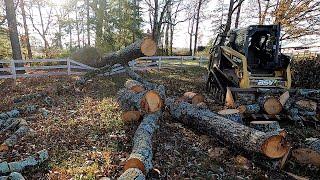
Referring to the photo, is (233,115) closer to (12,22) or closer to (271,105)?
(271,105)

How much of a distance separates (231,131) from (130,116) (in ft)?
8.49

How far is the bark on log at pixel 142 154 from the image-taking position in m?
3.82

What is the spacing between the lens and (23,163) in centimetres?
450

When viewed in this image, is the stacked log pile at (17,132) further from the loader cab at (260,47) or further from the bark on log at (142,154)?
the loader cab at (260,47)

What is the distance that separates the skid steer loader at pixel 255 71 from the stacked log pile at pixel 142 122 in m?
2.53

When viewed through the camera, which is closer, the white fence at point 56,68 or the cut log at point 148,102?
the cut log at point 148,102

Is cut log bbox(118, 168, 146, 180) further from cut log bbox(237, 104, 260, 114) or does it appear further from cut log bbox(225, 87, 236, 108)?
cut log bbox(225, 87, 236, 108)

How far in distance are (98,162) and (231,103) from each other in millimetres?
4482

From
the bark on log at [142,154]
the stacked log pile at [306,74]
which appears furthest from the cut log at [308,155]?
the stacked log pile at [306,74]

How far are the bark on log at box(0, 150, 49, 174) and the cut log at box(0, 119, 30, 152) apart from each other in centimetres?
96

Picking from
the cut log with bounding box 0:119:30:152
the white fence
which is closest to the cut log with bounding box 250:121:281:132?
the cut log with bounding box 0:119:30:152

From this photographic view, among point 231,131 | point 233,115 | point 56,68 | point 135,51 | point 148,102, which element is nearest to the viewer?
point 231,131

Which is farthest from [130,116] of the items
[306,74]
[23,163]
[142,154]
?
[306,74]

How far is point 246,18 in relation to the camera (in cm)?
2508
